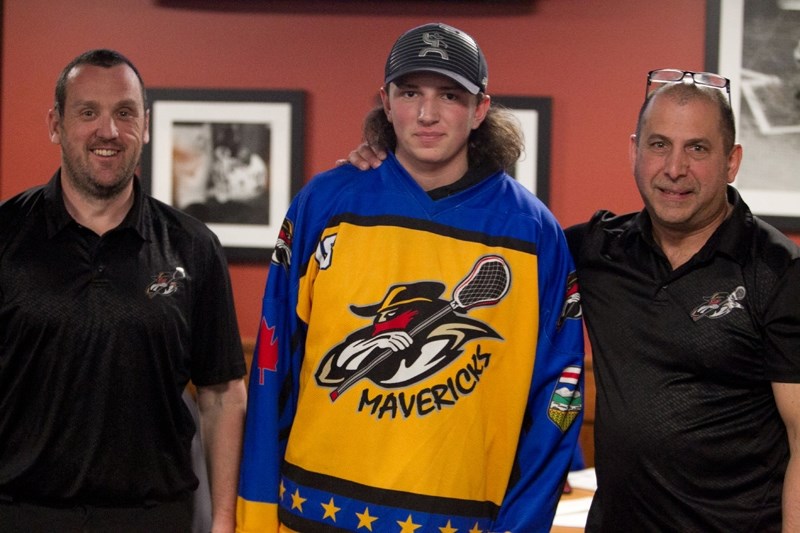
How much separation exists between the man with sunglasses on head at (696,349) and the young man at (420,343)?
124 mm

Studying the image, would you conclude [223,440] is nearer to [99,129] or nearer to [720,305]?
[99,129]

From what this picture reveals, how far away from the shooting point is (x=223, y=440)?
2297 mm

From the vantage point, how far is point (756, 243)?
2055 mm

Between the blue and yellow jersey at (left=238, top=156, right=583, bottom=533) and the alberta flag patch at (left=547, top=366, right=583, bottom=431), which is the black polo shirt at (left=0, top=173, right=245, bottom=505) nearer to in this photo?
the blue and yellow jersey at (left=238, top=156, right=583, bottom=533)

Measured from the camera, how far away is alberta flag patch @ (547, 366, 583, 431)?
2104 millimetres

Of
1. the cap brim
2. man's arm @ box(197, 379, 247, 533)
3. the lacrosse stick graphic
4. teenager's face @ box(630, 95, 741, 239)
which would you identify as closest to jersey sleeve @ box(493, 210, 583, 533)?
the lacrosse stick graphic

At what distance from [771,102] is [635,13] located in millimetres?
584

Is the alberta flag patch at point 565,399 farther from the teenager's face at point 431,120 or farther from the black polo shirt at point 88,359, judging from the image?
the black polo shirt at point 88,359

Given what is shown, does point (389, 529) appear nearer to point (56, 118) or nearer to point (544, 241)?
point (544, 241)

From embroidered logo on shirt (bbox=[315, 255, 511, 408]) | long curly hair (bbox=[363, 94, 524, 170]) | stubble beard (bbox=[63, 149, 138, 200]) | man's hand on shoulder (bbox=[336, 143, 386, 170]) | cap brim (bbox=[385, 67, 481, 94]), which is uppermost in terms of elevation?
cap brim (bbox=[385, 67, 481, 94])

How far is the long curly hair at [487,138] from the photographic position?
7.27 ft

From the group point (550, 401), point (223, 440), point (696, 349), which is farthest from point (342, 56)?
point (696, 349)

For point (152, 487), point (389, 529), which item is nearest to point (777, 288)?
point (389, 529)

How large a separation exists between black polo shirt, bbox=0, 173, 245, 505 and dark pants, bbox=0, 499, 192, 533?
22mm
